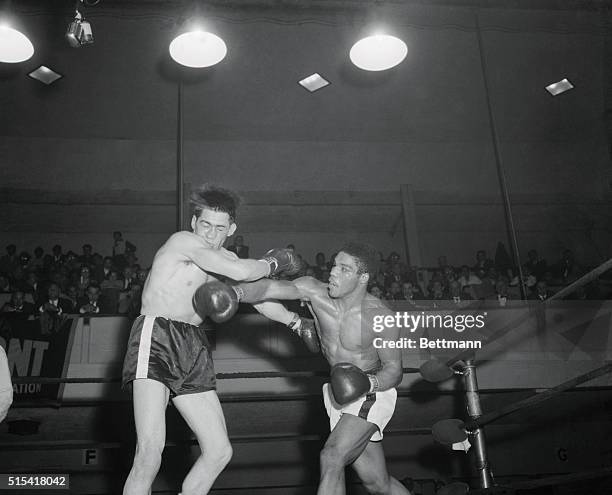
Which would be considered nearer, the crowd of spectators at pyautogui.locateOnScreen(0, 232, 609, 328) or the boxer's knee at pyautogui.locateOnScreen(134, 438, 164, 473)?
the boxer's knee at pyautogui.locateOnScreen(134, 438, 164, 473)

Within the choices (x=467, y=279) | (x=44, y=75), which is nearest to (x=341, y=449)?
(x=467, y=279)

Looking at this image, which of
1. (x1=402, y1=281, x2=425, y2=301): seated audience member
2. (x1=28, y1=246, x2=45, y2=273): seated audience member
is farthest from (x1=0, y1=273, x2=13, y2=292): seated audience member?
(x1=402, y1=281, x2=425, y2=301): seated audience member

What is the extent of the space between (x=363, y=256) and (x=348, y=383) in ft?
2.20

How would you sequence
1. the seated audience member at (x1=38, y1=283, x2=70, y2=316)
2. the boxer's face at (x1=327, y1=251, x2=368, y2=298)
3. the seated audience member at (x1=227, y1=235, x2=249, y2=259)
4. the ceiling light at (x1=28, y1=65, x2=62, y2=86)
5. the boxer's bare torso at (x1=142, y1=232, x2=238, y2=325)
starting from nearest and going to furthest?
the boxer's bare torso at (x1=142, y1=232, x2=238, y2=325) → the boxer's face at (x1=327, y1=251, x2=368, y2=298) → the seated audience member at (x1=38, y1=283, x2=70, y2=316) → the ceiling light at (x1=28, y1=65, x2=62, y2=86) → the seated audience member at (x1=227, y1=235, x2=249, y2=259)

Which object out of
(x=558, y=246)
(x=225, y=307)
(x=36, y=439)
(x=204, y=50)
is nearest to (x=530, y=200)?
(x=558, y=246)

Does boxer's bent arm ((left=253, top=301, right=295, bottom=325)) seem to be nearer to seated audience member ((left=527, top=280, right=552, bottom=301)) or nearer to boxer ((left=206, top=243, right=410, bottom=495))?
boxer ((left=206, top=243, right=410, bottom=495))

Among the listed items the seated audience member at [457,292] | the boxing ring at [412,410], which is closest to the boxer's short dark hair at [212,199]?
the boxing ring at [412,410]

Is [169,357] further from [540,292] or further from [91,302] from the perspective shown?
[540,292]

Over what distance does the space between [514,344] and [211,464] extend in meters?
5.30

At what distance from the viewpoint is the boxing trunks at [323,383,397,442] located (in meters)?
2.69

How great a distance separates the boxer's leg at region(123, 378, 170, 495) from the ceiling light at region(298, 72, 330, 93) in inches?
259

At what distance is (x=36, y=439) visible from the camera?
757cm

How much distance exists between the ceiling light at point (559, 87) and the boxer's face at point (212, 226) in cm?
748

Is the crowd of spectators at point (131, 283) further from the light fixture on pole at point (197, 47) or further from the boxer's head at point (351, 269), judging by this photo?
the boxer's head at point (351, 269)
